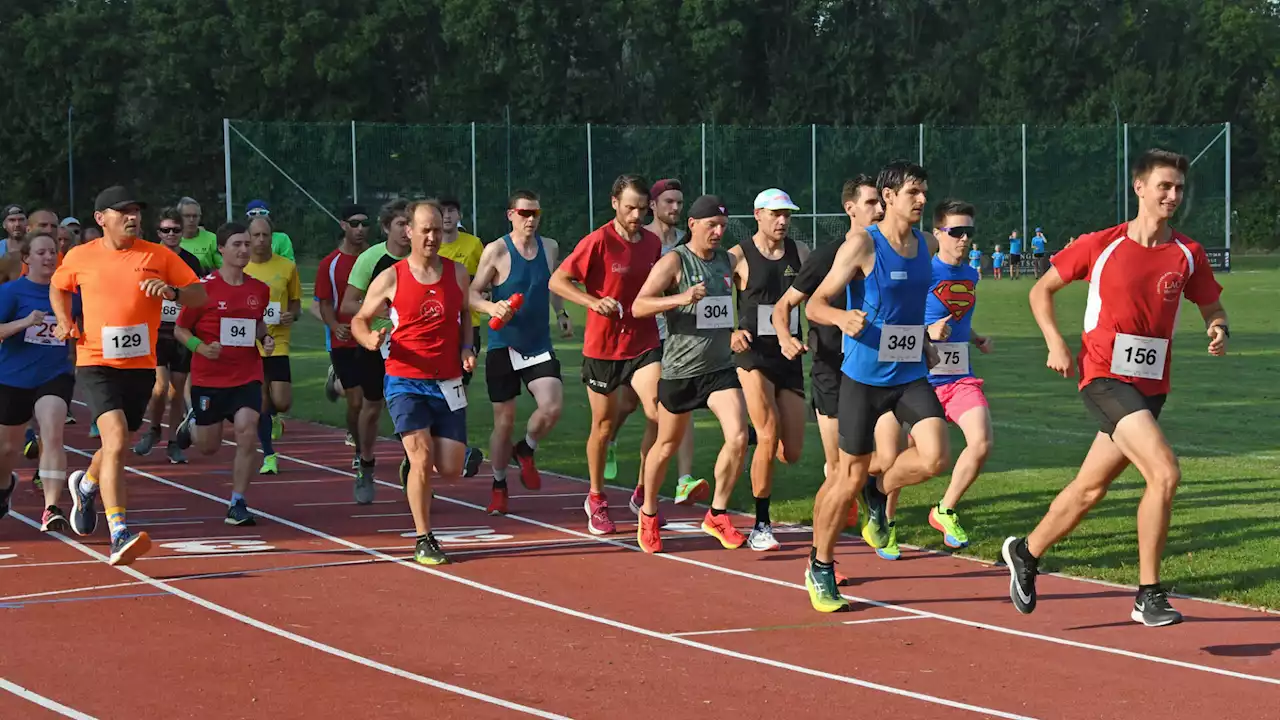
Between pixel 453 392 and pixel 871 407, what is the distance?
9.05 ft

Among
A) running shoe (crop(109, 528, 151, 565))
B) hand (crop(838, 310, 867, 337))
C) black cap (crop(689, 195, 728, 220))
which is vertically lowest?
running shoe (crop(109, 528, 151, 565))

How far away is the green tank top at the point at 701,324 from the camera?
33.3 feet

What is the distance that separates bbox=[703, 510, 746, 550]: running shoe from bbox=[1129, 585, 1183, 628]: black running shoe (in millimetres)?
2874

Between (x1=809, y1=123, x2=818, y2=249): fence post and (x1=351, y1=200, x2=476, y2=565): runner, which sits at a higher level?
(x1=809, y1=123, x2=818, y2=249): fence post

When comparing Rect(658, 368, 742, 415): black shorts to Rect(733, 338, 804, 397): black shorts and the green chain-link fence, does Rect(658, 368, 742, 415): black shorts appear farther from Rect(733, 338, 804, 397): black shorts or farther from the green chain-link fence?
the green chain-link fence

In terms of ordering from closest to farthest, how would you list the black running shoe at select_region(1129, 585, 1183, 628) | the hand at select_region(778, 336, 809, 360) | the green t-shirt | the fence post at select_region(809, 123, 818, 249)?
the black running shoe at select_region(1129, 585, 1183, 628)
the hand at select_region(778, 336, 809, 360)
the green t-shirt
the fence post at select_region(809, 123, 818, 249)

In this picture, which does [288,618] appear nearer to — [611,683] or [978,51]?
[611,683]

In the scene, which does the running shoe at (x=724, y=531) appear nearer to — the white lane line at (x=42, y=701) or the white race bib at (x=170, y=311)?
the white lane line at (x=42, y=701)

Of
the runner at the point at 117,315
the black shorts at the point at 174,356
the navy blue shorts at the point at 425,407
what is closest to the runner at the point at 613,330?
the navy blue shorts at the point at 425,407

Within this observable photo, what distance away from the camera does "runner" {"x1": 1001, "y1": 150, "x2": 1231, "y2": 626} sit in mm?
7617

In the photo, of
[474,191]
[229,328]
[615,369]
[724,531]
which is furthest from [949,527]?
[474,191]

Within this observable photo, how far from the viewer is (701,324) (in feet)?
33.5

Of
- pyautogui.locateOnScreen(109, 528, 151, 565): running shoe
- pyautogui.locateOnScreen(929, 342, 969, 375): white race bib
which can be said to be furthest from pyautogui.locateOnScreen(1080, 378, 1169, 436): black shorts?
pyautogui.locateOnScreen(109, 528, 151, 565): running shoe

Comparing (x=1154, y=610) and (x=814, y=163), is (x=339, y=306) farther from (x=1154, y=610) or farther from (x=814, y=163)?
(x=814, y=163)
